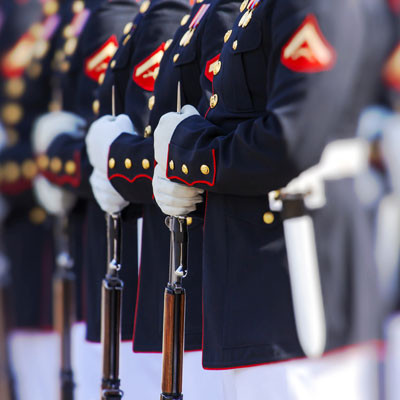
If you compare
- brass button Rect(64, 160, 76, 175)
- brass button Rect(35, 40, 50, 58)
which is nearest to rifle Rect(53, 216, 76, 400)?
brass button Rect(64, 160, 76, 175)

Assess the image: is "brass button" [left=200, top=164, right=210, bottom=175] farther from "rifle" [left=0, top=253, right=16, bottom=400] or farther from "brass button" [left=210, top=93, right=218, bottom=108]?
"rifle" [left=0, top=253, right=16, bottom=400]

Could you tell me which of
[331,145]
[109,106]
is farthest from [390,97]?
[109,106]

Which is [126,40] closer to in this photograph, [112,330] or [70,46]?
[70,46]

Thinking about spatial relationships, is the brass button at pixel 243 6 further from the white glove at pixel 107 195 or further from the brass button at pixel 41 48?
the brass button at pixel 41 48

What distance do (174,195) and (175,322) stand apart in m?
0.27

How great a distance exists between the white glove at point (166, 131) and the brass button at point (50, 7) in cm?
162

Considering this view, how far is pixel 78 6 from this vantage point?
289 cm

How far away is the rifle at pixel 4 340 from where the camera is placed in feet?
10.6

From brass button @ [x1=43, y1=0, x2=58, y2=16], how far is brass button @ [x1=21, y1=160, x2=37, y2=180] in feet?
1.93

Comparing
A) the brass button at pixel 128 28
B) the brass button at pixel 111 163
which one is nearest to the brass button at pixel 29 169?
the brass button at pixel 128 28

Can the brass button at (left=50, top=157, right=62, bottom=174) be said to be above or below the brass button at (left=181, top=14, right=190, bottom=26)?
→ below

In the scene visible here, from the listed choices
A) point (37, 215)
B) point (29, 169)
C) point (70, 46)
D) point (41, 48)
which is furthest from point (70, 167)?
point (41, 48)

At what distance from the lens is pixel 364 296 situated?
241cm

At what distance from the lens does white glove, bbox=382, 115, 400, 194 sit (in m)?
2.27
